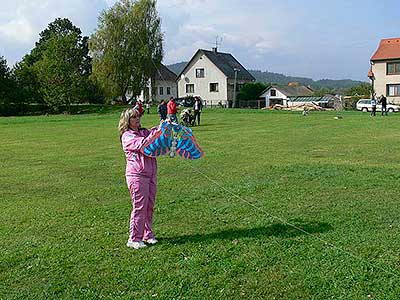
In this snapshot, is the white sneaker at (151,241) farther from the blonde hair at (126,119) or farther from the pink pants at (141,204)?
the blonde hair at (126,119)

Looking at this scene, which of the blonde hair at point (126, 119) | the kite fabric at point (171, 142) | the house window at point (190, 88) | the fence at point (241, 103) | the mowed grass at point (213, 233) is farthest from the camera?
the house window at point (190, 88)

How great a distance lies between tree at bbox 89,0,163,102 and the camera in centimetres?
6122

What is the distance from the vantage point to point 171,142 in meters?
6.59

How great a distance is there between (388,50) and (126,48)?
32579 mm

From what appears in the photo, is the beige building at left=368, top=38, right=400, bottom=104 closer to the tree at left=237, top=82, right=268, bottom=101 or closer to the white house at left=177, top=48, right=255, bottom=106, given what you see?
the tree at left=237, top=82, right=268, bottom=101

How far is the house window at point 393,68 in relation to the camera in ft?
204

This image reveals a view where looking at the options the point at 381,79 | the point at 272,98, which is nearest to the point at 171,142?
the point at 381,79

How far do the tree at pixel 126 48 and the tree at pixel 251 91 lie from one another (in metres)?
16.1

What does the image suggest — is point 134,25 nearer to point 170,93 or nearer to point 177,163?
point 170,93

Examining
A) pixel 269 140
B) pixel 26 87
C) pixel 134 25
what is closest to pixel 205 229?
pixel 269 140

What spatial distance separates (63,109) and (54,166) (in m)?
51.8

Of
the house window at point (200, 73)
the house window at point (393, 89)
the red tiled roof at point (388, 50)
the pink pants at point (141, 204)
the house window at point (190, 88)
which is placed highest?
the red tiled roof at point (388, 50)

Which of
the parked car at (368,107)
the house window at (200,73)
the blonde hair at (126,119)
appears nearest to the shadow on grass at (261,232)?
the blonde hair at (126,119)

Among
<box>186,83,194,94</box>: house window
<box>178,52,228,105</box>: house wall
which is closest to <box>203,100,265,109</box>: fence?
<box>178,52,228,105</box>: house wall
